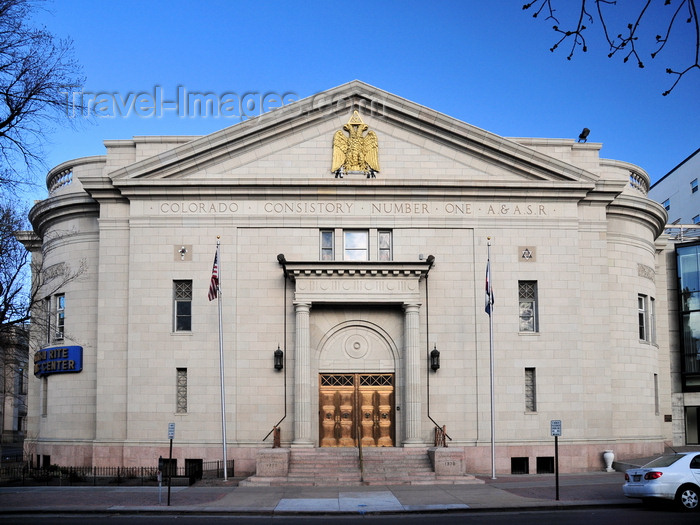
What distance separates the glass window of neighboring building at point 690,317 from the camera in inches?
1780

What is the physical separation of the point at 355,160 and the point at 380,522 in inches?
669

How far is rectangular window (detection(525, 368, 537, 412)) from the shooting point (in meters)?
33.0

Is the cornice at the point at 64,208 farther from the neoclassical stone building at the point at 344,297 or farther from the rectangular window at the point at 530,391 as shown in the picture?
the rectangular window at the point at 530,391

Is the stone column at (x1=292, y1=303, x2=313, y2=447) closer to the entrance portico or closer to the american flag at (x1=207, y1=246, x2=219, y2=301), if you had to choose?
the entrance portico

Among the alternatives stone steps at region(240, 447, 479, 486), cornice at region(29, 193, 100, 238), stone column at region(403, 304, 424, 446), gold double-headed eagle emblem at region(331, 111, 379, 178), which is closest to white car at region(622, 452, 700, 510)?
stone steps at region(240, 447, 479, 486)

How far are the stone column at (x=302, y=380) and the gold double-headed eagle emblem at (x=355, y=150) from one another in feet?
20.3

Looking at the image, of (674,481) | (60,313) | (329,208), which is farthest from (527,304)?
(60,313)

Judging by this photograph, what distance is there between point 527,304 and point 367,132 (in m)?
9.99

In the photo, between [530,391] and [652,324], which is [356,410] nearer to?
[530,391]

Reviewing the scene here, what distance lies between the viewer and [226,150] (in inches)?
1334

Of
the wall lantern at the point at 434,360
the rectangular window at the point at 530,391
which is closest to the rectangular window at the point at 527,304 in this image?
the rectangular window at the point at 530,391

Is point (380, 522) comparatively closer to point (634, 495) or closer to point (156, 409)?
point (634, 495)

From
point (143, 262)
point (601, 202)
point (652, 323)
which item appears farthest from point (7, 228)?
point (652, 323)

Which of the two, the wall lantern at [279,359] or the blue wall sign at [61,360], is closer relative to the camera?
the wall lantern at [279,359]
